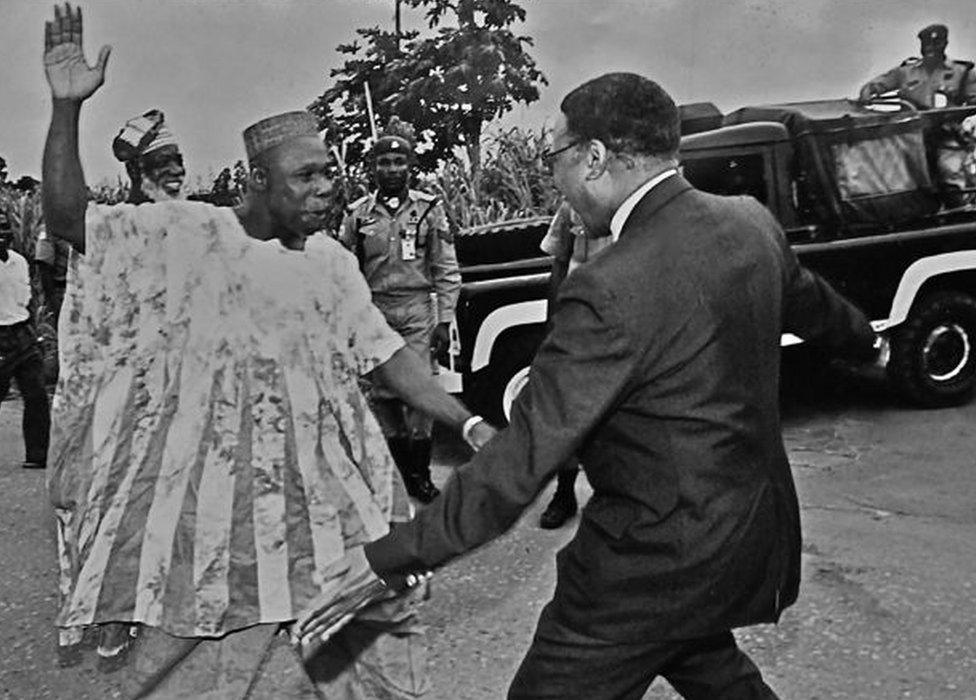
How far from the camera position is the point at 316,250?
117 inches

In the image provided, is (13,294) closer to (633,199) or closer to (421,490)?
(421,490)

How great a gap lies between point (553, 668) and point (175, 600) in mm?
853

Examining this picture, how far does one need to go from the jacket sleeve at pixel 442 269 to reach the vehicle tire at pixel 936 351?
2.77 m

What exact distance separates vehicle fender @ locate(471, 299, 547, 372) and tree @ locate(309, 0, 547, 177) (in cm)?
399

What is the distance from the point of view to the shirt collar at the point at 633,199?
7.56 ft

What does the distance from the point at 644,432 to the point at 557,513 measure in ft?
12.0

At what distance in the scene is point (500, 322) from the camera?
7.14 meters

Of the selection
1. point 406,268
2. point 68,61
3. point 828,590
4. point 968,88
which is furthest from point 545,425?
point 968,88

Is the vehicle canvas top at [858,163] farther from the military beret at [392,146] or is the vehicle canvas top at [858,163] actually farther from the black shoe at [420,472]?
the black shoe at [420,472]

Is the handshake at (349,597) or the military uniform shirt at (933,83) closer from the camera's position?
the handshake at (349,597)

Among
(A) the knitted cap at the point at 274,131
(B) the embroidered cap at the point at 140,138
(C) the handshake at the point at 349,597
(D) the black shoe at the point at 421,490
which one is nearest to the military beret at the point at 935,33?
(D) the black shoe at the point at 421,490

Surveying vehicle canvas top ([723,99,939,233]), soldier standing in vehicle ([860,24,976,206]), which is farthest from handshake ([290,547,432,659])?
soldier standing in vehicle ([860,24,976,206])

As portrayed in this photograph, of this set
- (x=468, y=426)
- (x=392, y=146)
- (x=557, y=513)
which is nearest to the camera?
(x=468, y=426)

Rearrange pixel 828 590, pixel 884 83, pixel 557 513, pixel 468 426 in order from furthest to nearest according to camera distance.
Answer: pixel 884 83 < pixel 557 513 < pixel 828 590 < pixel 468 426
